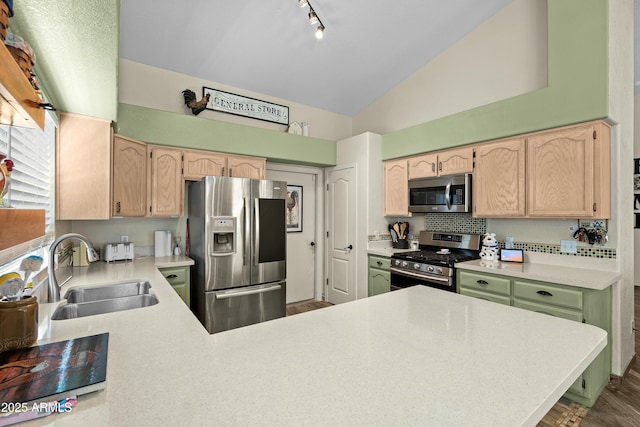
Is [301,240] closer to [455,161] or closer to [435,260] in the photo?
[435,260]

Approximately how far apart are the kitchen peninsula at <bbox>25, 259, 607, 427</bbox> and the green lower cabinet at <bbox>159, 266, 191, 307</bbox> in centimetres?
146

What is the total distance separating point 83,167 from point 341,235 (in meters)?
2.96

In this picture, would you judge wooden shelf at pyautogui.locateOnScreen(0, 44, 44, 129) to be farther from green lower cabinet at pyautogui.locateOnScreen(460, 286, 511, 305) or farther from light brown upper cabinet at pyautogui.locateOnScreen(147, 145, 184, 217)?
green lower cabinet at pyautogui.locateOnScreen(460, 286, 511, 305)

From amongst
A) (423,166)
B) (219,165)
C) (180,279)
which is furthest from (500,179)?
(180,279)

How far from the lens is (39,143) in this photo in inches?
72.4

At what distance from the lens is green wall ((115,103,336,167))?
9.56ft

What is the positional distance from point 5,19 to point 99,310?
155 centimetres

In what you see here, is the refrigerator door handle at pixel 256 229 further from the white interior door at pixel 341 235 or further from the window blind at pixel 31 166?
the window blind at pixel 31 166

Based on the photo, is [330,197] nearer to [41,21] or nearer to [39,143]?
[39,143]

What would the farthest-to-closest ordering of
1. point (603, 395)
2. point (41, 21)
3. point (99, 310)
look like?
point (603, 395), point (99, 310), point (41, 21)

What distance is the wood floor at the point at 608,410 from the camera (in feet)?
6.25

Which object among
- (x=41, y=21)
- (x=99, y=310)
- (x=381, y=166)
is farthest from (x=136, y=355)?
(x=381, y=166)

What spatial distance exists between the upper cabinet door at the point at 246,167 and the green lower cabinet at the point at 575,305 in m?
2.71

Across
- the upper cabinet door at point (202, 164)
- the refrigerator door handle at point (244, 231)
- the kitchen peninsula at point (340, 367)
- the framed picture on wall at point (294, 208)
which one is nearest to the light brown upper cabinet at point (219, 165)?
the upper cabinet door at point (202, 164)
